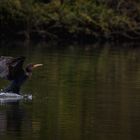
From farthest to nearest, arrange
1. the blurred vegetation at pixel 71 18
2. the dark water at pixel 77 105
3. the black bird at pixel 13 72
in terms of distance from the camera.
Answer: the blurred vegetation at pixel 71 18
the black bird at pixel 13 72
the dark water at pixel 77 105

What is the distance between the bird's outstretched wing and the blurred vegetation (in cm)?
3093

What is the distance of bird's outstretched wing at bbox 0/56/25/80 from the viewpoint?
822 inches

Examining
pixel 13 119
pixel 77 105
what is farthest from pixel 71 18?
pixel 13 119

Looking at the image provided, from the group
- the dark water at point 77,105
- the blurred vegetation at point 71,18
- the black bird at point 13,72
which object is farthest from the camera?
the blurred vegetation at point 71,18

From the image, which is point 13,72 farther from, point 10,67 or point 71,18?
point 71,18

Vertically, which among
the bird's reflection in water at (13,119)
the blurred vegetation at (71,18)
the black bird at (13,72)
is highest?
the blurred vegetation at (71,18)

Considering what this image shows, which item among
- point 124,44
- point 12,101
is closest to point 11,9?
point 124,44

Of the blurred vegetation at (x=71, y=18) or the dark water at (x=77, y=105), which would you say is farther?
the blurred vegetation at (x=71, y=18)

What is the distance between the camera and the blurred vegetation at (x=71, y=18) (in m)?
52.2

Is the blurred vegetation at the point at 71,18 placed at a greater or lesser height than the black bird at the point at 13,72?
greater

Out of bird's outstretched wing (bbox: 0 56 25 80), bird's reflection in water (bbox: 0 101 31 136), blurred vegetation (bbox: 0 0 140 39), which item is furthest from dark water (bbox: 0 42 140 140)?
blurred vegetation (bbox: 0 0 140 39)

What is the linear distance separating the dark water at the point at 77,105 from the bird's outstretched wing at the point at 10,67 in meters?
0.72

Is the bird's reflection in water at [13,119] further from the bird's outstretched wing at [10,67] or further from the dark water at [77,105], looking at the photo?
the bird's outstretched wing at [10,67]

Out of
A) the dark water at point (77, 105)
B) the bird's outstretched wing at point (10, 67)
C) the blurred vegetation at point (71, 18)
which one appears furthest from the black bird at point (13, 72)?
the blurred vegetation at point (71, 18)
